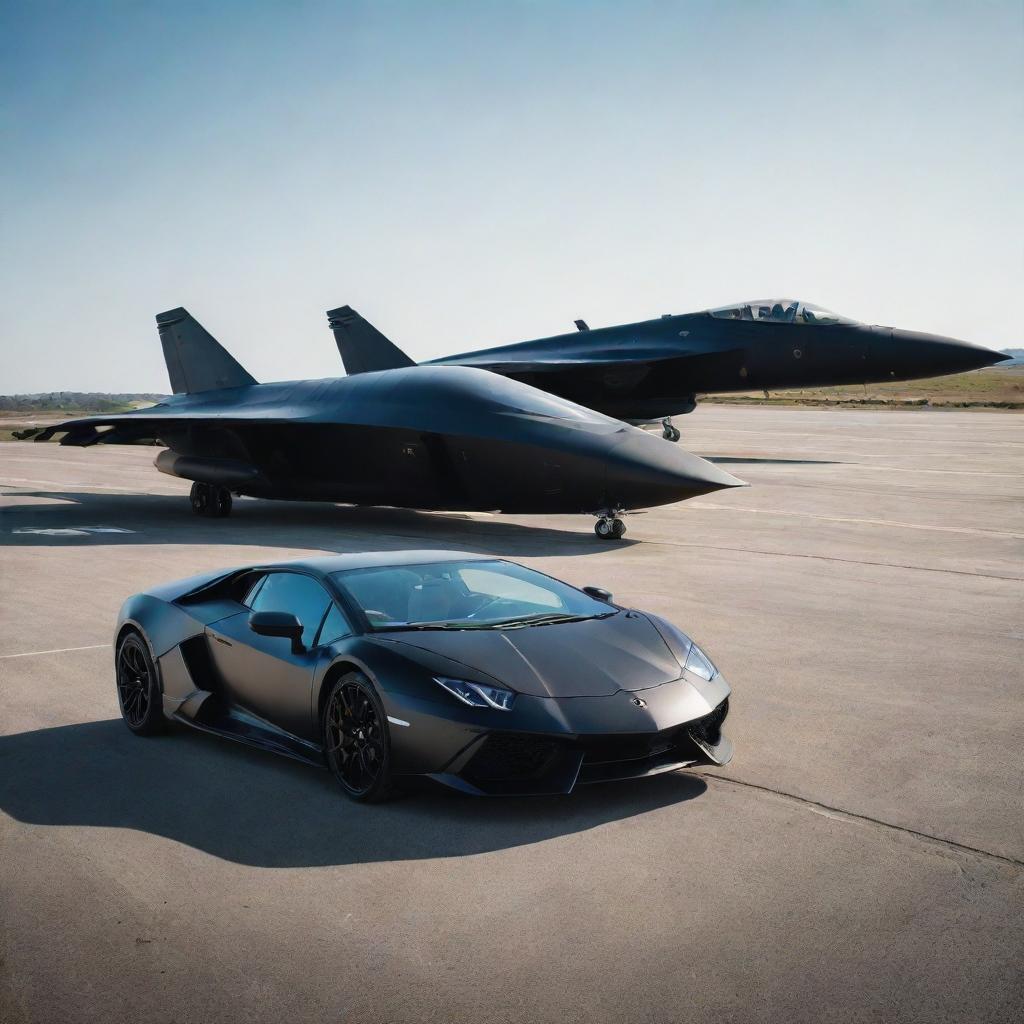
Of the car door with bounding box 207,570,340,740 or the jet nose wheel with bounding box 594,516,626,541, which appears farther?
the jet nose wheel with bounding box 594,516,626,541

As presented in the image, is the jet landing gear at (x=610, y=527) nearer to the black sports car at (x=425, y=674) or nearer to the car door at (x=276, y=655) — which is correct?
the black sports car at (x=425, y=674)

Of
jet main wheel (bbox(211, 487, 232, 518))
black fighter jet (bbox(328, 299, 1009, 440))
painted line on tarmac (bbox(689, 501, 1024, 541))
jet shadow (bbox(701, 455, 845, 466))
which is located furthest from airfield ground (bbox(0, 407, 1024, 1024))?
black fighter jet (bbox(328, 299, 1009, 440))

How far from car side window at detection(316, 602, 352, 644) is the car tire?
1.44 meters

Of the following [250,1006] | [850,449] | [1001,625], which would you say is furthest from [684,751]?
[850,449]

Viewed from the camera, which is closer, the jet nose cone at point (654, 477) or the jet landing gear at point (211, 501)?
the jet nose cone at point (654, 477)

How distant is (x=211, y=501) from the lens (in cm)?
2152

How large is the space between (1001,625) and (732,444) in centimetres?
2741

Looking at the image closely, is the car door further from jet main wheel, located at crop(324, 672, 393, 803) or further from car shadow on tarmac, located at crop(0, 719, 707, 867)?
car shadow on tarmac, located at crop(0, 719, 707, 867)

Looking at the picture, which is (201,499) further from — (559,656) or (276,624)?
(559,656)

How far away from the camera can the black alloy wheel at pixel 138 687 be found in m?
7.27

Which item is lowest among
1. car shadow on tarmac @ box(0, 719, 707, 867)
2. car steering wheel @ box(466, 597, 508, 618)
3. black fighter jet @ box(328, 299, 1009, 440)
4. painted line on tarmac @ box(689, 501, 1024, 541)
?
painted line on tarmac @ box(689, 501, 1024, 541)

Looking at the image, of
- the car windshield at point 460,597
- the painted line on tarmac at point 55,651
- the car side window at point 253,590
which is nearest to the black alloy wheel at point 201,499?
the painted line on tarmac at point 55,651

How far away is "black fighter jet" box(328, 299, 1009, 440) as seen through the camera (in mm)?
30094

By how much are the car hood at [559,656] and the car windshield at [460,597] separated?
0.55ft
